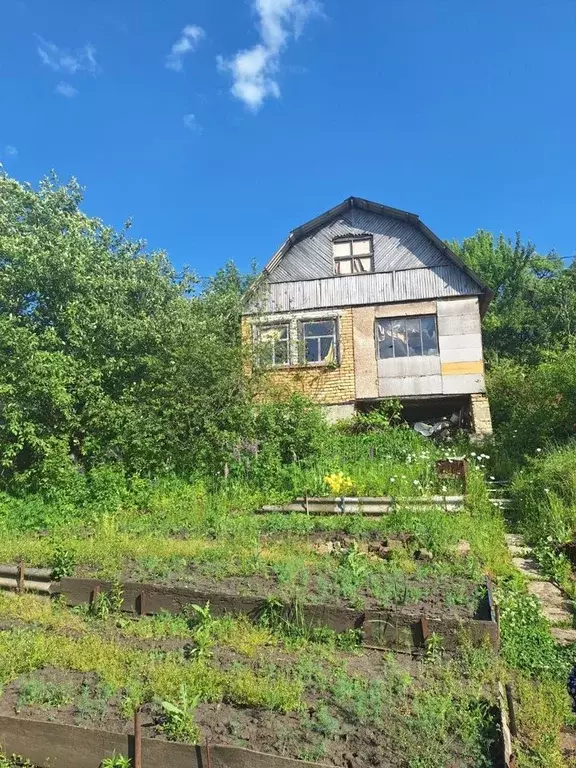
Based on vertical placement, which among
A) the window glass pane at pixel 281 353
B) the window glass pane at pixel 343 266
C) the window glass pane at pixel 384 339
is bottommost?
the window glass pane at pixel 281 353

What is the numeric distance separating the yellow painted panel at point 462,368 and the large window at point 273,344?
4.56m

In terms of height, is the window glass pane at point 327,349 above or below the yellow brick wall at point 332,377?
above

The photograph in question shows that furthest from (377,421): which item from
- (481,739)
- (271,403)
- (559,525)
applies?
(481,739)

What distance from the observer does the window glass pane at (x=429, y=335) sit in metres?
17.0

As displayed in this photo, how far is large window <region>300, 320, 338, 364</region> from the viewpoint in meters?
17.6

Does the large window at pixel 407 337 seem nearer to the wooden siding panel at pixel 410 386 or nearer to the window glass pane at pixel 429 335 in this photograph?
the window glass pane at pixel 429 335

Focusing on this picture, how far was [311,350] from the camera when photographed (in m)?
17.7

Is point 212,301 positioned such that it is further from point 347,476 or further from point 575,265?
point 575,265

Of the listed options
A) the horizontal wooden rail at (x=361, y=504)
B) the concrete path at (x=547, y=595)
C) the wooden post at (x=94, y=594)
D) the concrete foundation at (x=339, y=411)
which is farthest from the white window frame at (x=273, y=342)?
the wooden post at (x=94, y=594)

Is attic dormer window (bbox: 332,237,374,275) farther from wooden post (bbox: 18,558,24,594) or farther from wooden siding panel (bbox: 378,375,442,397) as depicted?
wooden post (bbox: 18,558,24,594)

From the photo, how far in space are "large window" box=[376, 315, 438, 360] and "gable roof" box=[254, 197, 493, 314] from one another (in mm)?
1810

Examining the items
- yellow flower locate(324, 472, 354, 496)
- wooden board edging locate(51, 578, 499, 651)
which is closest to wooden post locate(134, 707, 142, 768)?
wooden board edging locate(51, 578, 499, 651)

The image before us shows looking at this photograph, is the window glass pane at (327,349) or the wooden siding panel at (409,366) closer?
the wooden siding panel at (409,366)

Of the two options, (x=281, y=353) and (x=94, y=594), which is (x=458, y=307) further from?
(x=94, y=594)
